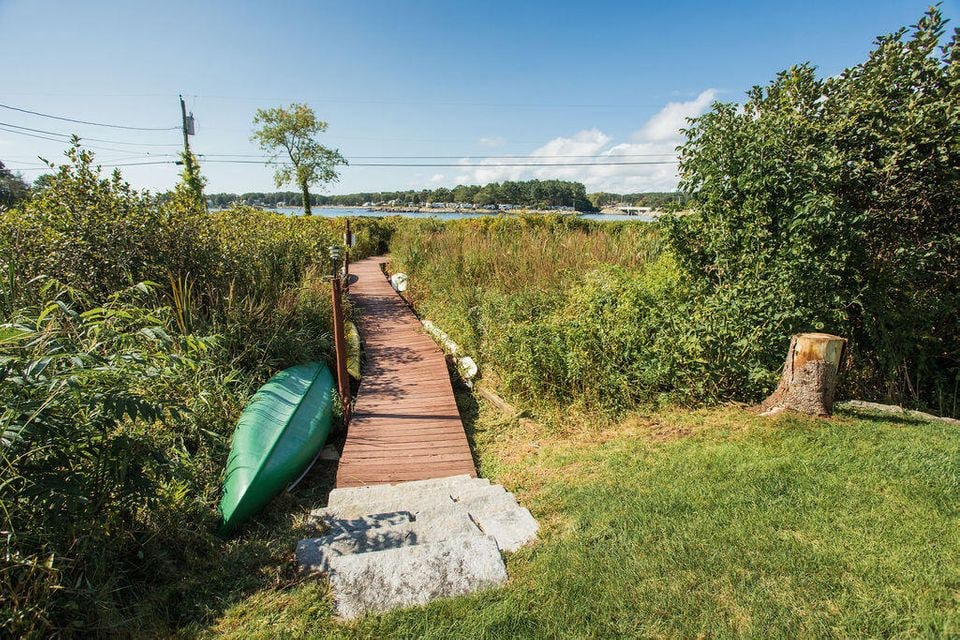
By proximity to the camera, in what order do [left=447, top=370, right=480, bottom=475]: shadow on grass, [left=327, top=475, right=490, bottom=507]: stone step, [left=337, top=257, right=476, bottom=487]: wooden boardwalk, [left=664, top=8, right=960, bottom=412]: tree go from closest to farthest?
[left=327, top=475, right=490, bottom=507]: stone step
[left=664, top=8, right=960, bottom=412]: tree
[left=337, top=257, right=476, bottom=487]: wooden boardwalk
[left=447, top=370, right=480, bottom=475]: shadow on grass

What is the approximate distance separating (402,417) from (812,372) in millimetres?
3955

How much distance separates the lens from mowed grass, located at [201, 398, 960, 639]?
68.1 inches

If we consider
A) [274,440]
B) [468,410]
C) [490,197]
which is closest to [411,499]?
[274,440]

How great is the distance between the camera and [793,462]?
2789 millimetres

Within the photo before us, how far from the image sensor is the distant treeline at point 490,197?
3399 cm

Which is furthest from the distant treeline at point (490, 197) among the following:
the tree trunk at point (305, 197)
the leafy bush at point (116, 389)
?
the leafy bush at point (116, 389)

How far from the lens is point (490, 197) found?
149 ft

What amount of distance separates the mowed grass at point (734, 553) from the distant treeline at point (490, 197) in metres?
24.5

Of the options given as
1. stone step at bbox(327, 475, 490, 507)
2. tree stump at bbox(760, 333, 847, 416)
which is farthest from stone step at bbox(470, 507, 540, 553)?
tree stump at bbox(760, 333, 847, 416)

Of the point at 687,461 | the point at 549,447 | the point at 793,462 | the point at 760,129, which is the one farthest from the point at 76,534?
the point at 760,129

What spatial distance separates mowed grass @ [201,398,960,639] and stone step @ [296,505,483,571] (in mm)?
189

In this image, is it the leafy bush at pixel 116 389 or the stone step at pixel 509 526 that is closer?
the leafy bush at pixel 116 389

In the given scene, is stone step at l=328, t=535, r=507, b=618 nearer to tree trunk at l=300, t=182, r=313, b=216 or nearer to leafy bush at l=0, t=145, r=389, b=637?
leafy bush at l=0, t=145, r=389, b=637

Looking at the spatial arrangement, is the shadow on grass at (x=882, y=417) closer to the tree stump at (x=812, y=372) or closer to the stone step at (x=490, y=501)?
the tree stump at (x=812, y=372)
